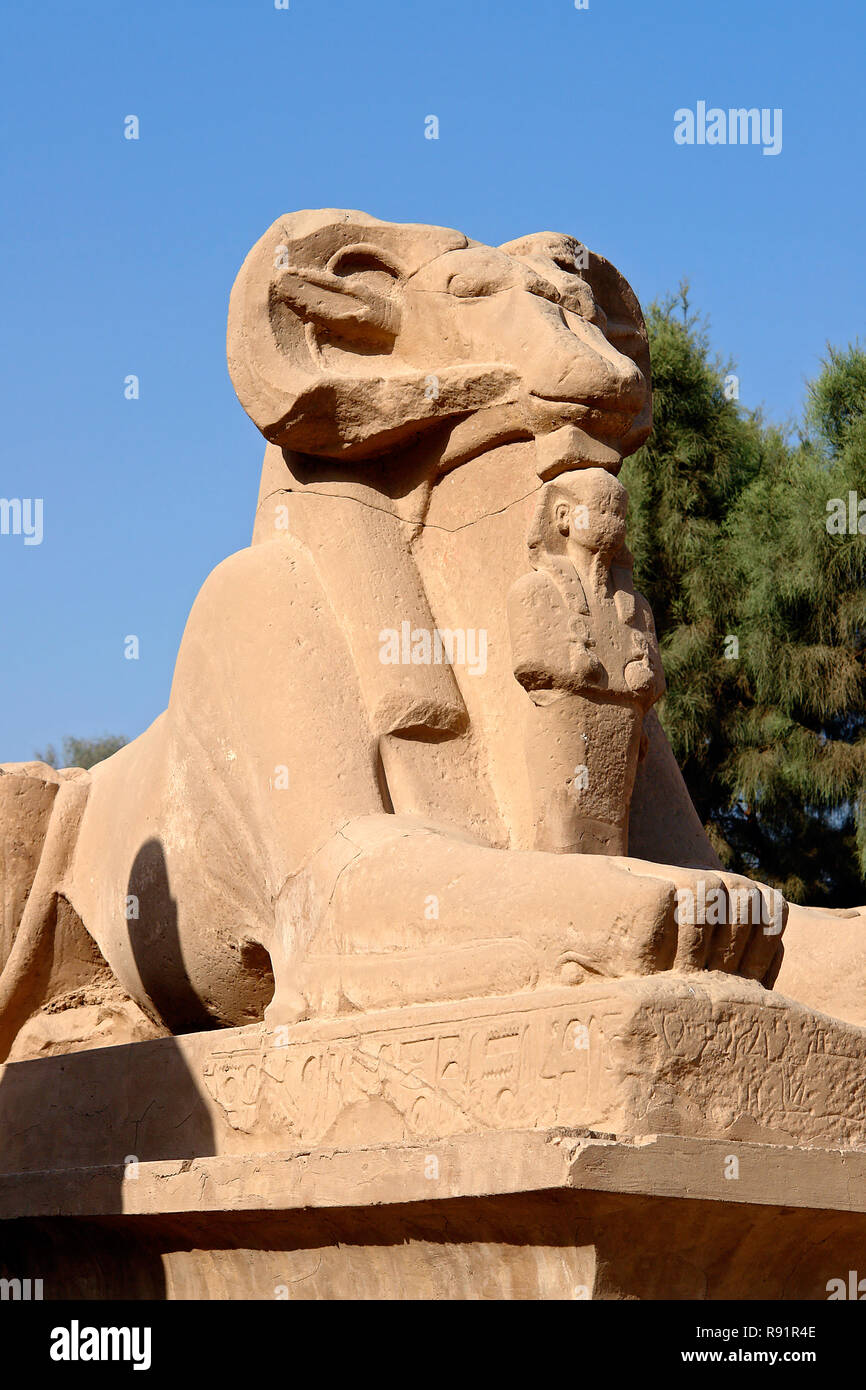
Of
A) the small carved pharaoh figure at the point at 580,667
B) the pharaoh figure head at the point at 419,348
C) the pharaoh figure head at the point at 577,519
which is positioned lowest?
the small carved pharaoh figure at the point at 580,667

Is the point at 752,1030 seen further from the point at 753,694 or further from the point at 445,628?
the point at 753,694

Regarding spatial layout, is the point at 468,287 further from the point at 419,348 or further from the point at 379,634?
the point at 379,634

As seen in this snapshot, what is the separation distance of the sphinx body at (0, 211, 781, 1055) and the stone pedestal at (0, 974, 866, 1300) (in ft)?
0.89

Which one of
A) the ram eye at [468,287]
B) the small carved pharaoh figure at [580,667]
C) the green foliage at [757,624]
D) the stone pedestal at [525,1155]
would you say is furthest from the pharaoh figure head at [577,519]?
the green foliage at [757,624]

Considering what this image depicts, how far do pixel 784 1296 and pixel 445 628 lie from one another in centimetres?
175

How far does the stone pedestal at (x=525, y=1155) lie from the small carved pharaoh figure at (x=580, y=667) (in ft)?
2.63

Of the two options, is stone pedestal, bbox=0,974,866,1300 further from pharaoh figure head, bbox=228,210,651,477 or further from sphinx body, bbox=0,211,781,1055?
pharaoh figure head, bbox=228,210,651,477

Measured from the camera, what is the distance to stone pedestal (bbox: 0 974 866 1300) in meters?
3.17

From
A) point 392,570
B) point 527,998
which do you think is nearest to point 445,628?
point 392,570

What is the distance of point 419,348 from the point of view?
4.52 metres

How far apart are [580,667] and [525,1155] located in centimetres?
134

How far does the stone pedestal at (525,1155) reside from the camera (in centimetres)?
317

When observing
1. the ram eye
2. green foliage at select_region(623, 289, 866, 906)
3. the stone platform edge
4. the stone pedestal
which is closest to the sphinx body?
the ram eye

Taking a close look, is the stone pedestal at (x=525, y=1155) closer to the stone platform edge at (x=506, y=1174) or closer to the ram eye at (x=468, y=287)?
the stone platform edge at (x=506, y=1174)
